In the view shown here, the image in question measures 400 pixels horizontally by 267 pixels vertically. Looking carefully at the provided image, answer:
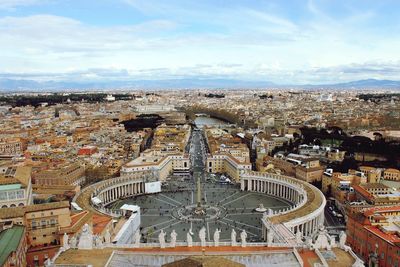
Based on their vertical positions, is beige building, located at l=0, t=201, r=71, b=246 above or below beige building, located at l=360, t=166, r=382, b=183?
above

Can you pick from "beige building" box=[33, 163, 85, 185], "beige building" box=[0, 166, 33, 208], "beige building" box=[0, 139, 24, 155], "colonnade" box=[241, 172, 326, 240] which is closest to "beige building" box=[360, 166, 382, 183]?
"colonnade" box=[241, 172, 326, 240]

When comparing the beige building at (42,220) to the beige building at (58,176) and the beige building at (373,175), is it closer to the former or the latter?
the beige building at (58,176)

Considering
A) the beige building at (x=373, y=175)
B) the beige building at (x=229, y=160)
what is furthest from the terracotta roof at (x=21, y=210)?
the beige building at (x=373, y=175)

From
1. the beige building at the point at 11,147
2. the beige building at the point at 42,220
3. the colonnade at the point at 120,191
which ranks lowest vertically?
the colonnade at the point at 120,191

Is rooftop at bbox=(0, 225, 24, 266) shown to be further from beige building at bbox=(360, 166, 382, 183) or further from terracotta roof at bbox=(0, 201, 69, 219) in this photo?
beige building at bbox=(360, 166, 382, 183)

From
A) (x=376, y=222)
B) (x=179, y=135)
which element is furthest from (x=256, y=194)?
(x=179, y=135)

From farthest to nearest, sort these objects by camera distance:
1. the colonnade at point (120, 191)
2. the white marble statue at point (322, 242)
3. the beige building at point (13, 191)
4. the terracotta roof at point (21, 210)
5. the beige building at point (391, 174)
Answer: the beige building at point (391, 174), the colonnade at point (120, 191), the beige building at point (13, 191), the terracotta roof at point (21, 210), the white marble statue at point (322, 242)

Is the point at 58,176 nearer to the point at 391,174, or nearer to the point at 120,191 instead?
the point at 120,191

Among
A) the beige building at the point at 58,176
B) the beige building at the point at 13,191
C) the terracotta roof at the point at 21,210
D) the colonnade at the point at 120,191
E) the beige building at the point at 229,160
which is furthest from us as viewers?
the beige building at the point at 229,160

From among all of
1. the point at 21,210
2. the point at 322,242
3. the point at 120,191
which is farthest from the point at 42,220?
the point at 120,191

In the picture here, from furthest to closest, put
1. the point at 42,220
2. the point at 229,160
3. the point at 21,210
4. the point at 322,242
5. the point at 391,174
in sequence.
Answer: the point at 229,160 < the point at 391,174 < the point at 42,220 < the point at 21,210 < the point at 322,242

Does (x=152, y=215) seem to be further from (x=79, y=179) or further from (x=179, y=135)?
(x=179, y=135)
